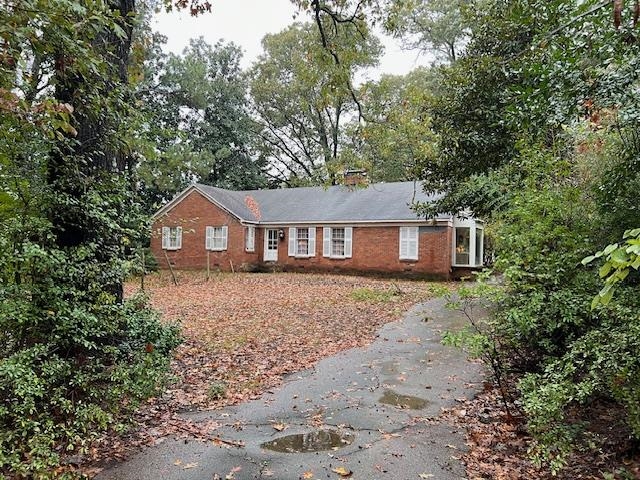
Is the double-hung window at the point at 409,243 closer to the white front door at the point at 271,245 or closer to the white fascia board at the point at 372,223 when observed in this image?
the white fascia board at the point at 372,223

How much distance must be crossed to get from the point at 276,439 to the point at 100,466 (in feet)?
5.19

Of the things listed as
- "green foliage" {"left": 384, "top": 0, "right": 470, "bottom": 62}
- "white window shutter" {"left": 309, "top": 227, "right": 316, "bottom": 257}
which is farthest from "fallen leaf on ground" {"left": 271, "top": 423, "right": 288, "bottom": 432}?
"green foliage" {"left": 384, "top": 0, "right": 470, "bottom": 62}

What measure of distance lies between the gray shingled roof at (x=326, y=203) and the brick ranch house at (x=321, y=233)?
6 centimetres

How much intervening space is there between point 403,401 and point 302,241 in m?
19.7

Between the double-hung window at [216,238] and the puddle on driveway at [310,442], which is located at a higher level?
the double-hung window at [216,238]

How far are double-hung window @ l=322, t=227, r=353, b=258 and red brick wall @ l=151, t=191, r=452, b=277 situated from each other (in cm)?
27

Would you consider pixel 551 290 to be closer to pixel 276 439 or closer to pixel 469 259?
pixel 276 439

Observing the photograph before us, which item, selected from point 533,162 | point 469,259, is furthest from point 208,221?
point 533,162

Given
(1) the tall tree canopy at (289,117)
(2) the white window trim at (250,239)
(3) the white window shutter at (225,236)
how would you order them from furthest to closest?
(1) the tall tree canopy at (289,117), (3) the white window shutter at (225,236), (2) the white window trim at (250,239)

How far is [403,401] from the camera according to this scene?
547 cm

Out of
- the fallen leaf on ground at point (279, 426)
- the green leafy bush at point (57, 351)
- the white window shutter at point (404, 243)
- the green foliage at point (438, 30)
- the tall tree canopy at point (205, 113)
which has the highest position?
the green foliage at point (438, 30)

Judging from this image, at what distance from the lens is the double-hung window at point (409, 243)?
70.9ft

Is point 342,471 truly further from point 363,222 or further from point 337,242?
point 337,242

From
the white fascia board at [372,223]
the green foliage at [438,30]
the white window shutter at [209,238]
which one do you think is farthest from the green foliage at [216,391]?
the green foliage at [438,30]
